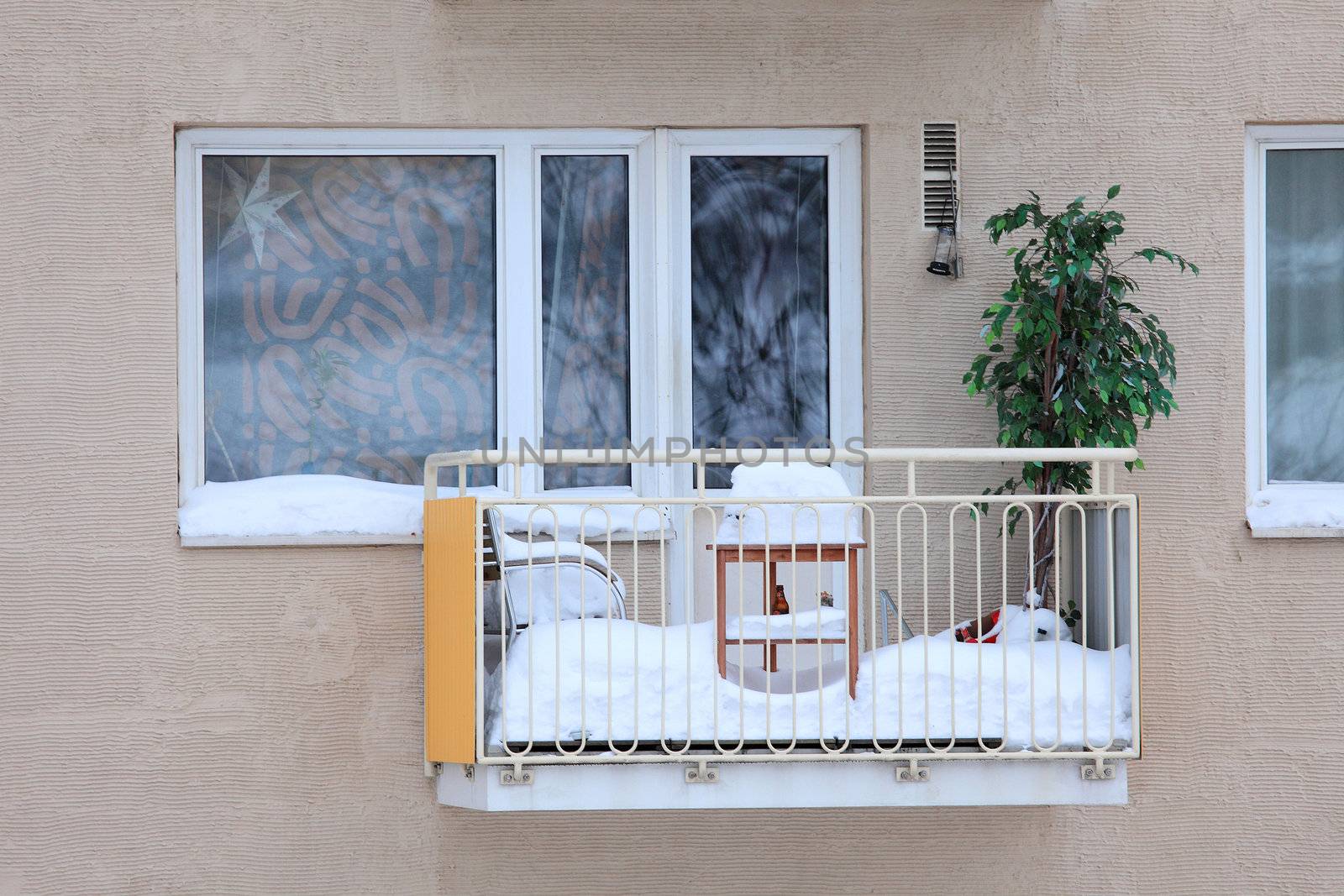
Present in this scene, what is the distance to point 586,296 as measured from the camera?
5996mm

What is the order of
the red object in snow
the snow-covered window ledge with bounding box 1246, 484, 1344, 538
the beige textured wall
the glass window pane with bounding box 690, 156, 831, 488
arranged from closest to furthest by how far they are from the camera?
1. the red object in snow
2. the beige textured wall
3. the snow-covered window ledge with bounding box 1246, 484, 1344, 538
4. the glass window pane with bounding box 690, 156, 831, 488

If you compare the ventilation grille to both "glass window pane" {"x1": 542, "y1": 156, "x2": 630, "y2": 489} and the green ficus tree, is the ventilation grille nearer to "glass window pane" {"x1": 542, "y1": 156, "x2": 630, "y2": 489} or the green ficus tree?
the green ficus tree

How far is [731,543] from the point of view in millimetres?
4836

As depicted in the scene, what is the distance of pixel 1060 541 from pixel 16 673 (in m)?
3.89

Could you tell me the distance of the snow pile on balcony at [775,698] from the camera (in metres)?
4.76

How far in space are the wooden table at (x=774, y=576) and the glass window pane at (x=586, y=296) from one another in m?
1.21

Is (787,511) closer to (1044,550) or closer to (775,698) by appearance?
(775,698)

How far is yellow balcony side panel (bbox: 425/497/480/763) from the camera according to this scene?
477 centimetres

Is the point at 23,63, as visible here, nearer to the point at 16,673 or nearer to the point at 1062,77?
the point at 16,673

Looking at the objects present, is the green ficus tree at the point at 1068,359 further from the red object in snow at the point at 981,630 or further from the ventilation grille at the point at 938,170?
the ventilation grille at the point at 938,170

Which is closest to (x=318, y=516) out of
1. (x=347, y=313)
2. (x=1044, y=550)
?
(x=347, y=313)

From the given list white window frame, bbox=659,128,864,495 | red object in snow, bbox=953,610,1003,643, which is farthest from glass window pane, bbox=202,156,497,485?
red object in snow, bbox=953,610,1003,643

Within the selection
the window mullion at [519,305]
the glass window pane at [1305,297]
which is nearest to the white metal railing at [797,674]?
the window mullion at [519,305]

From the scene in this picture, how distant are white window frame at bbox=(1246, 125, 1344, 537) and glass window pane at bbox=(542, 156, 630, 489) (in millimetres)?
2486
